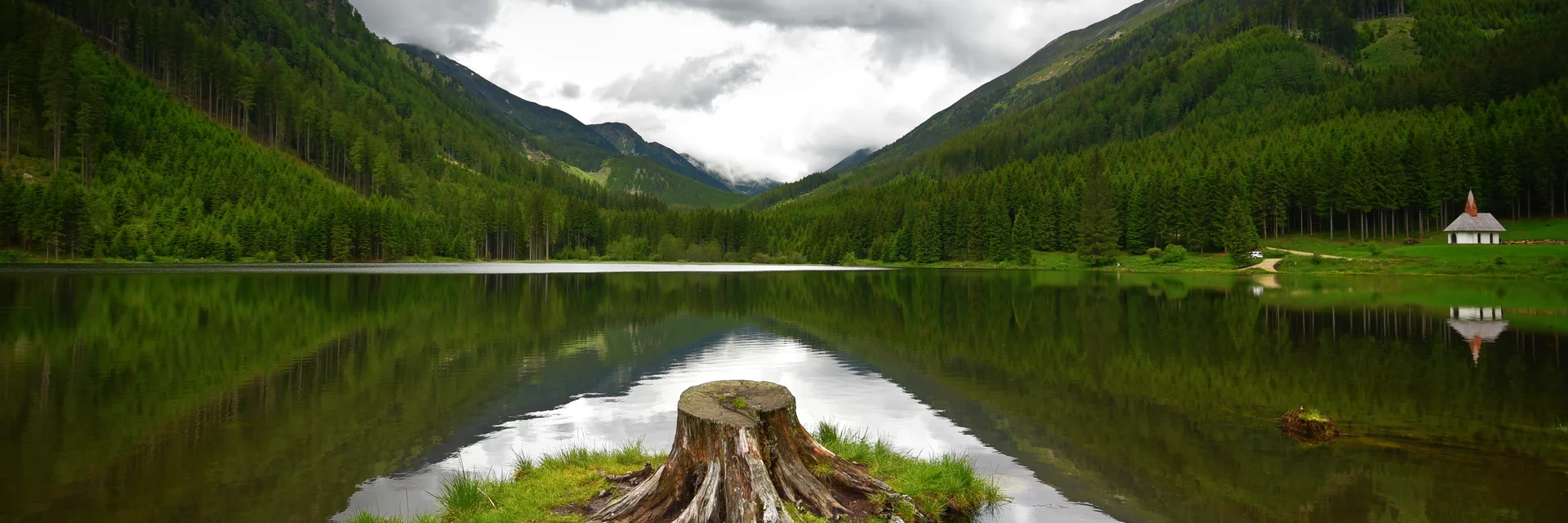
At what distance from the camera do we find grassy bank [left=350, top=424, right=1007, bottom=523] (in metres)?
8.49

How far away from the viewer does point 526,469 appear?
10461mm

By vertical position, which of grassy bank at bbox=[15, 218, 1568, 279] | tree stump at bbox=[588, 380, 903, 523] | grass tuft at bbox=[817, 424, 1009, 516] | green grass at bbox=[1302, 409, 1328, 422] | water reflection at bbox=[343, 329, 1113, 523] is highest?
grassy bank at bbox=[15, 218, 1568, 279]

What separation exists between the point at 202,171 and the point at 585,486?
495ft

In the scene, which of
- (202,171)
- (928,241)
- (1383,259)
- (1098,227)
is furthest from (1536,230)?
(202,171)

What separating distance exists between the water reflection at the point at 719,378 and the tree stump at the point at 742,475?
2.36 metres

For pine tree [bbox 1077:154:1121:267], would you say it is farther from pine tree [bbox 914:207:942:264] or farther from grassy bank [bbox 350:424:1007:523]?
grassy bank [bbox 350:424:1007:523]

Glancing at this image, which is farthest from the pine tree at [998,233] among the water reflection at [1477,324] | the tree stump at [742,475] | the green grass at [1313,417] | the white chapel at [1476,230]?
the tree stump at [742,475]

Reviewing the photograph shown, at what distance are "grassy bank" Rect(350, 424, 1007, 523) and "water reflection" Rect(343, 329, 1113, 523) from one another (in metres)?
0.47

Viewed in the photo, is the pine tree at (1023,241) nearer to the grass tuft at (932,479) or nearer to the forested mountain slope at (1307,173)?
the forested mountain slope at (1307,173)

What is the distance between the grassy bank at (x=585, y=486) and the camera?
27.9ft

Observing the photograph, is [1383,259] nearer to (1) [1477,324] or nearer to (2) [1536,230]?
(2) [1536,230]

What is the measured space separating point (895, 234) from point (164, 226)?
130 meters

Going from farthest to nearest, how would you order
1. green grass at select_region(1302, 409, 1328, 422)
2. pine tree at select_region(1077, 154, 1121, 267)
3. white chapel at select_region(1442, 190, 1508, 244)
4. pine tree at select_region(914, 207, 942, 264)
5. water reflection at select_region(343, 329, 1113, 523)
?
pine tree at select_region(914, 207, 942, 264) → pine tree at select_region(1077, 154, 1121, 267) → white chapel at select_region(1442, 190, 1508, 244) → green grass at select_region(1302, 409, 1328, 422) → water reflection at select_region(343, 329, 1113, 523)

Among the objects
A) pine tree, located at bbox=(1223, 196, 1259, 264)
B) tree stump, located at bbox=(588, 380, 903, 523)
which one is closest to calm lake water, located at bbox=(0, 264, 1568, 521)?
tree stump, located at bbox=(588, 380, 903, 523)
